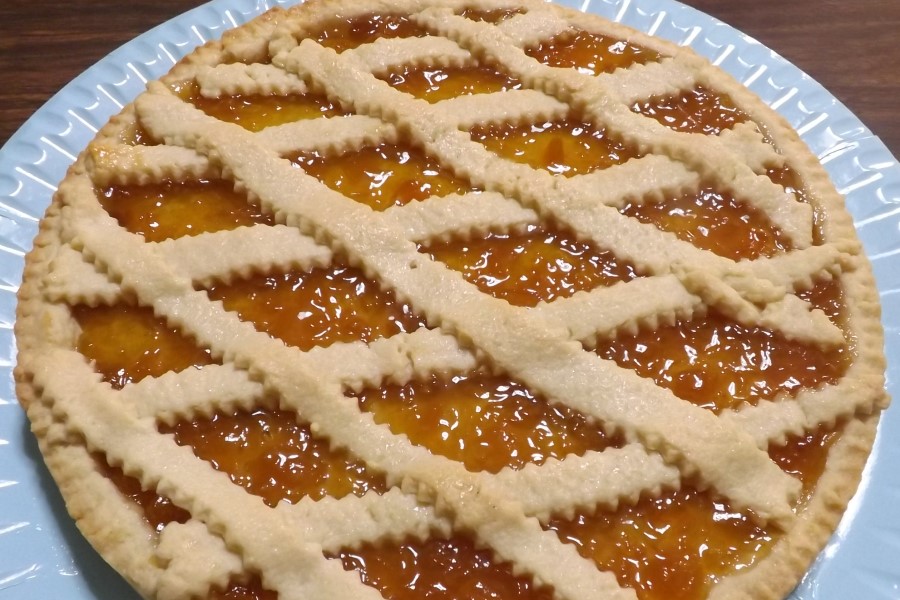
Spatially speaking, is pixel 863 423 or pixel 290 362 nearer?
pixel 290 362

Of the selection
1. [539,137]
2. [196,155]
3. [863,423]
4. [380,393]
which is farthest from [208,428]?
[863,423]

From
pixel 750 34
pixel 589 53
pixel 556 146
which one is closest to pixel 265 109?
pixel 556 146

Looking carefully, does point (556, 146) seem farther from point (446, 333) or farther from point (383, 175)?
→ point (446, 333)

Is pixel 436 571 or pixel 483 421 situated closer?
pixel 436 571

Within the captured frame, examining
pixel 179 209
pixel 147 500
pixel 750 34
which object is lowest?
pixel 147 500

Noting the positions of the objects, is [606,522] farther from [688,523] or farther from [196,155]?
[196,155]

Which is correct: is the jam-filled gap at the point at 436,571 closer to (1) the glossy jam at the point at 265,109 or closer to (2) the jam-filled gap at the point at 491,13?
(1) the glossy jam at the point at 265,109

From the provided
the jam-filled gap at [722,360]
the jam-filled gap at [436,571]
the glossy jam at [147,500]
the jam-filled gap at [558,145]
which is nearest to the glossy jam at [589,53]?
the jam-filled gap at [558,145]
